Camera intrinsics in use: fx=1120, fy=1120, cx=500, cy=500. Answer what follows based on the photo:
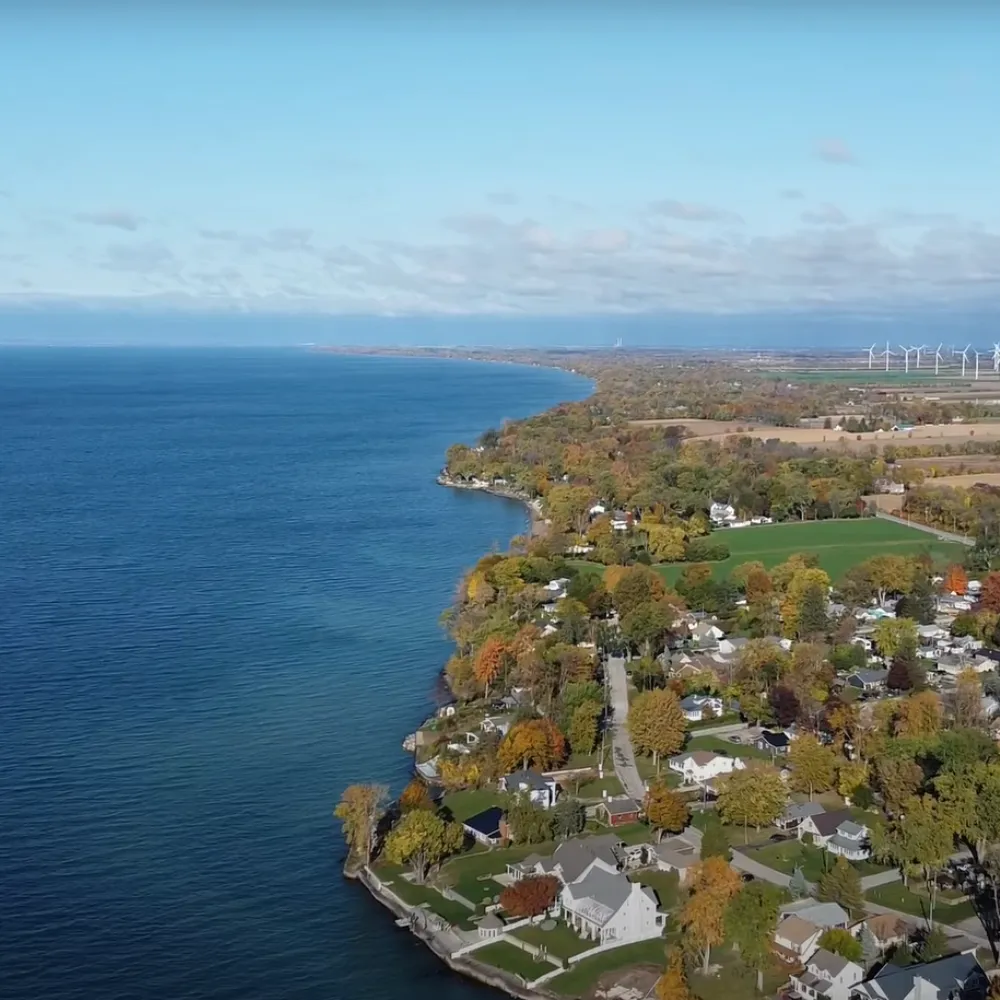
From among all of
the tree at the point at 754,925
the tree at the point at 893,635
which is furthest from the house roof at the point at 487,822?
the tree at the point at 893,635

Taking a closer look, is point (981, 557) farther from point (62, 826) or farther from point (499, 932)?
point (62, 826)

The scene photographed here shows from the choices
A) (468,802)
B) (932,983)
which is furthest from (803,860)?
(468,802)

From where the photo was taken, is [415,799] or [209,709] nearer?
[415,799]

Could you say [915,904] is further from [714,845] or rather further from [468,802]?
[468,802]

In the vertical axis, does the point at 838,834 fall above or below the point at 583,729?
below

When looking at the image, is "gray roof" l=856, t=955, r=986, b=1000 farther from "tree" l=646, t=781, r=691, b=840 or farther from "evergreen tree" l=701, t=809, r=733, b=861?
"tree" l=646, t=781, r=691, b=840

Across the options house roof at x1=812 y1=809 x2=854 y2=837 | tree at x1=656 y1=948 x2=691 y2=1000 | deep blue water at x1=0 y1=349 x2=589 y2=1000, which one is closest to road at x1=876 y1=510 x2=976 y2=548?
deep blue water at x1=0 y1=349 x2=589 y2=1000
